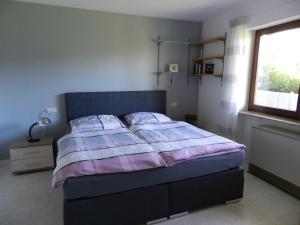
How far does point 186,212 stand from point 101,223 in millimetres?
875

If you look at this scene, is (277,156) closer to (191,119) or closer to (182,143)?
(182,143)

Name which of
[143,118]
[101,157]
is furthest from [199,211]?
[143,118]

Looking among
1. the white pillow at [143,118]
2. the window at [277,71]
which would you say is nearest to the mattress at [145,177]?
the window at [277,71]

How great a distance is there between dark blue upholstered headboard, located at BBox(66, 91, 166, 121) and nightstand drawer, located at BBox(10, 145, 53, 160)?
0.64 meters

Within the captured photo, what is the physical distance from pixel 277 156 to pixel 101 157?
221 cm

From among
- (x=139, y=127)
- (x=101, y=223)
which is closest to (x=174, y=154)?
(x=101, y=223)

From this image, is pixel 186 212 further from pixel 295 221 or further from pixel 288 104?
pixel 288 104

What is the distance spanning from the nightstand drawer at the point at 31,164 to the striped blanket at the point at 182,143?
4.47 ft

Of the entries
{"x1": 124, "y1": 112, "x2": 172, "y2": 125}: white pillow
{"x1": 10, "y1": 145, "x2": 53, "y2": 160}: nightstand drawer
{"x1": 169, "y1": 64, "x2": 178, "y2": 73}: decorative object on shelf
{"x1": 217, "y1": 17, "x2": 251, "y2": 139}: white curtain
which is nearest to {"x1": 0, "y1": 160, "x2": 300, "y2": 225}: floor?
{"x1": 10, "y1": 145, "x2": 53, "y2": 160}: nightstand drawer

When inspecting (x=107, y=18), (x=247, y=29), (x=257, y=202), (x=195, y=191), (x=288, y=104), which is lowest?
(x=257, y=202)

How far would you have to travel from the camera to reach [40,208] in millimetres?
2350

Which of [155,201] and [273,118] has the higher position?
[273,118]

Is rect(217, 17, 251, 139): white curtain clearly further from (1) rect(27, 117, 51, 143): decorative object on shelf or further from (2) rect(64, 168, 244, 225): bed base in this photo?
(1) rect(27, 117, 51, 143): decorative object on shelf

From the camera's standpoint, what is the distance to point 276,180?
2855mm
